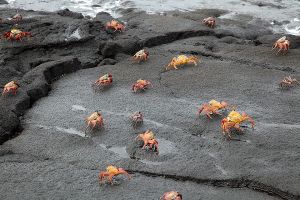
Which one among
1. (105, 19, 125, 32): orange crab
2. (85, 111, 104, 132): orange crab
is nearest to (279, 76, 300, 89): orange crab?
(85, 111, 104, 132): orange crab

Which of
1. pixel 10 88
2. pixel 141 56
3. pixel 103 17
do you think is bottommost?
pixel 103 17

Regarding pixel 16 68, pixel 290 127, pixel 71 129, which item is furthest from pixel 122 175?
pixel 16 68

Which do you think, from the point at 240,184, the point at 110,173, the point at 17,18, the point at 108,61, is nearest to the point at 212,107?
the point at 240,184

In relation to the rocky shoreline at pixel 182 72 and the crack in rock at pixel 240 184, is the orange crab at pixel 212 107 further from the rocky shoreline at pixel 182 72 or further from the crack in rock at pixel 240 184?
the crack in rock at pixel 240 184

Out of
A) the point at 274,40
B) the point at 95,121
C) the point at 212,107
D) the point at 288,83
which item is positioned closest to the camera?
the point at 95,121

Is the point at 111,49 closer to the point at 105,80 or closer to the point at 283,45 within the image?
the point at 105,80

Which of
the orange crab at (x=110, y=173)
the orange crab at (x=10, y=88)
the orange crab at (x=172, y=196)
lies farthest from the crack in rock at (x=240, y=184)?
the orange crab at (x=10, y=88)

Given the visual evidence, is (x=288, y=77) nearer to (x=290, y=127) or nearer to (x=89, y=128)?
(x=290, y=127)
